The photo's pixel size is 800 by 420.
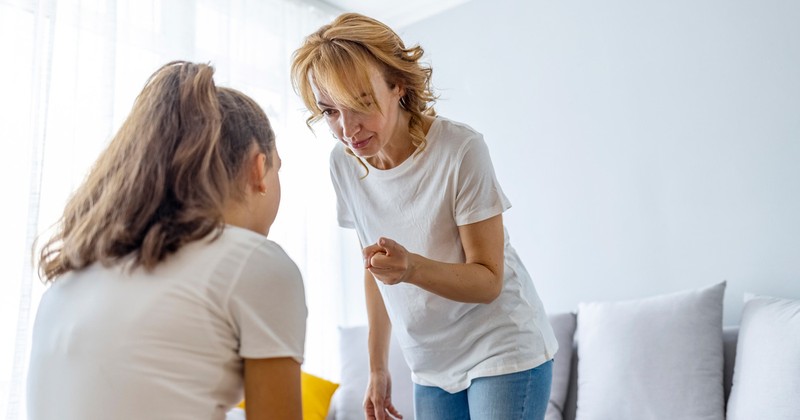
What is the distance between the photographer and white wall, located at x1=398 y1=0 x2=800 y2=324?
9.37 ft

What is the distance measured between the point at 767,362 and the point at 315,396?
6.13ft

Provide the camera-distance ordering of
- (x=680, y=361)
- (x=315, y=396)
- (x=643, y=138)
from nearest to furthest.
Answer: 1. (x=680, y=361)
2. (x=643, y=138)
3. (x=315, y=396)

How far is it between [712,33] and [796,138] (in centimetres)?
56

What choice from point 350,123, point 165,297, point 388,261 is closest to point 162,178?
point 165,297

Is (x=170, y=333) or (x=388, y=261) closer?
(x=170, y=333)

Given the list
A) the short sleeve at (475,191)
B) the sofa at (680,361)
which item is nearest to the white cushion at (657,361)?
the sofa at (680,361)

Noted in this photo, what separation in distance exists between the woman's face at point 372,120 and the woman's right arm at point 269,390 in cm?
79

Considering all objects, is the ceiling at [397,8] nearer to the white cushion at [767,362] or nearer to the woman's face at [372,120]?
the white cushion at [767,362]

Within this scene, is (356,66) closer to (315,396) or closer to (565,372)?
(565,372)

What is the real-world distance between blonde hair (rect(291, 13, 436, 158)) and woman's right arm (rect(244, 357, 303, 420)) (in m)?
0.79

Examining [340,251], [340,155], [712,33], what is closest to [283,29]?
[340,251]

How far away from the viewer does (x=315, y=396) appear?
11.1 ft

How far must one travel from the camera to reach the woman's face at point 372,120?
1580 millimetres

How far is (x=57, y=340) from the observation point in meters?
0.86
